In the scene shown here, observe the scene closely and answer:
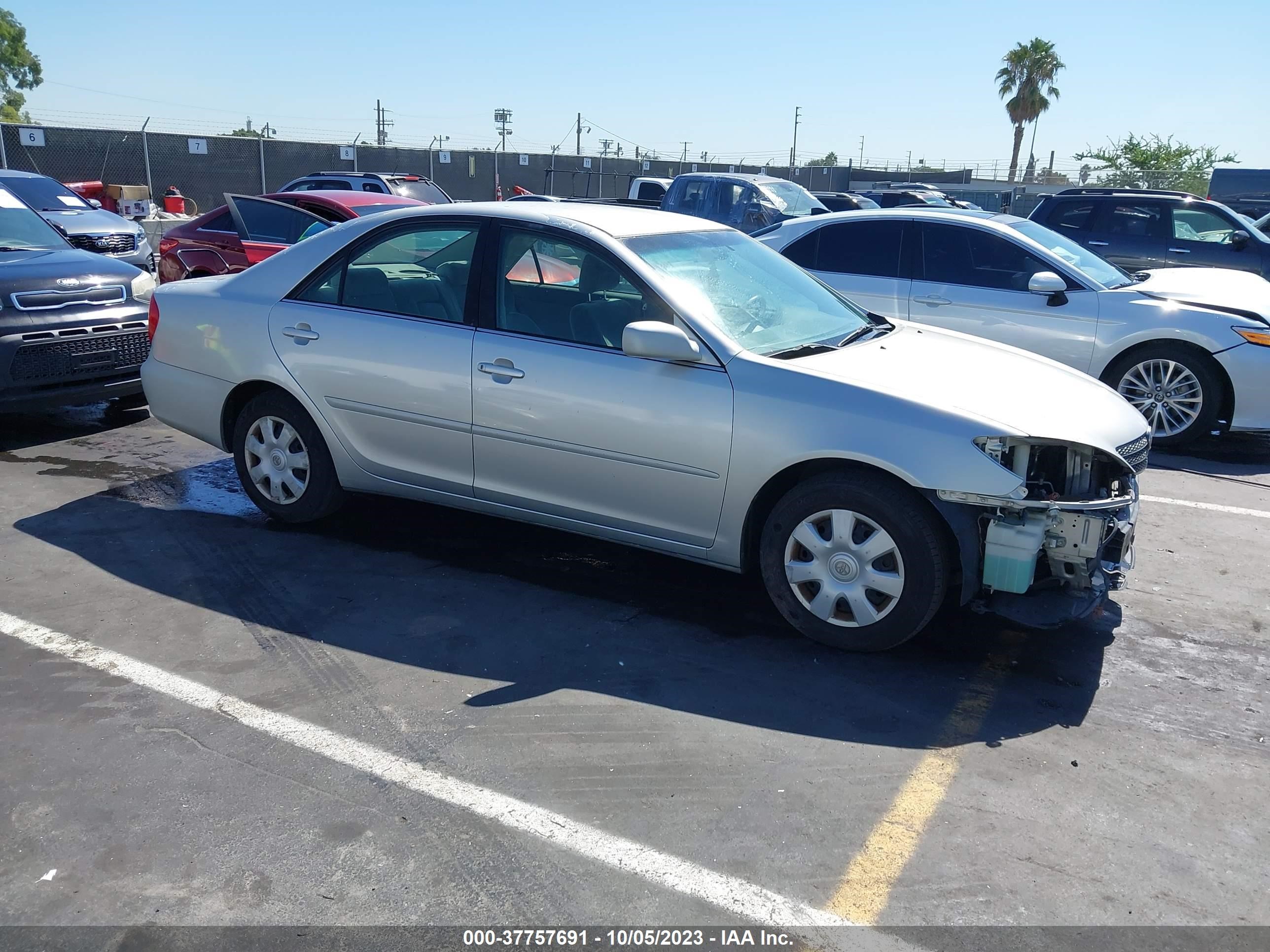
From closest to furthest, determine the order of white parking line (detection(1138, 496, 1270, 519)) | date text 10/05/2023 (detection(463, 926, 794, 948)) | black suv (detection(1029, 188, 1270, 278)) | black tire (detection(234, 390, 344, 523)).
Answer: date text 10/05/2023 (detection(463, 926, 794, 948)) < black tire (detection(234, 390, 344, 523)) < white parking line (detection(1138, 496, 1270, 519)) < black suv (detection(1029, 188, 1270, 278))

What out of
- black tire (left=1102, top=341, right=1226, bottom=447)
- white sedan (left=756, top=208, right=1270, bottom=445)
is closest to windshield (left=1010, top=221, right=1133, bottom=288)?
white sedan (left=756, top=208, right=1270, bottom=445)

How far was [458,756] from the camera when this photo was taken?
11.4 ft

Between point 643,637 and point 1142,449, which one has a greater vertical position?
point 1142,449

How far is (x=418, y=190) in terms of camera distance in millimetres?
17375

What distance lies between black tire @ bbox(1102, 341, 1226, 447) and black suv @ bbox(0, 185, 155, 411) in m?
6.96

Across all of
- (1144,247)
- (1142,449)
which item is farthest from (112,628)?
(1144,247)

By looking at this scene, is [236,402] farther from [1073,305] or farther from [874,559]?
[1073,305]

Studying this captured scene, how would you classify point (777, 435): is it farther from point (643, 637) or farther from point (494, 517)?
point (494, 517)

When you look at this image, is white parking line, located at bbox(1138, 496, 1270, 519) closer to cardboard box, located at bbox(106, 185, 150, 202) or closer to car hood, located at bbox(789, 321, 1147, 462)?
car hood, located at bbox(789, 321, 1147, 462)

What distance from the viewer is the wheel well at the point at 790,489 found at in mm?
4039

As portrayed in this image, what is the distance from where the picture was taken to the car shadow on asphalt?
3.88 meters

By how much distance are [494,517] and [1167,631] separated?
3.41 metres

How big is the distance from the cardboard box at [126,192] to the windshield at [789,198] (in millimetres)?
13573

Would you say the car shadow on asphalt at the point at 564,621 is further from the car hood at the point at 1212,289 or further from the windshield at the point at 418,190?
the windshield at the point at 418,190
